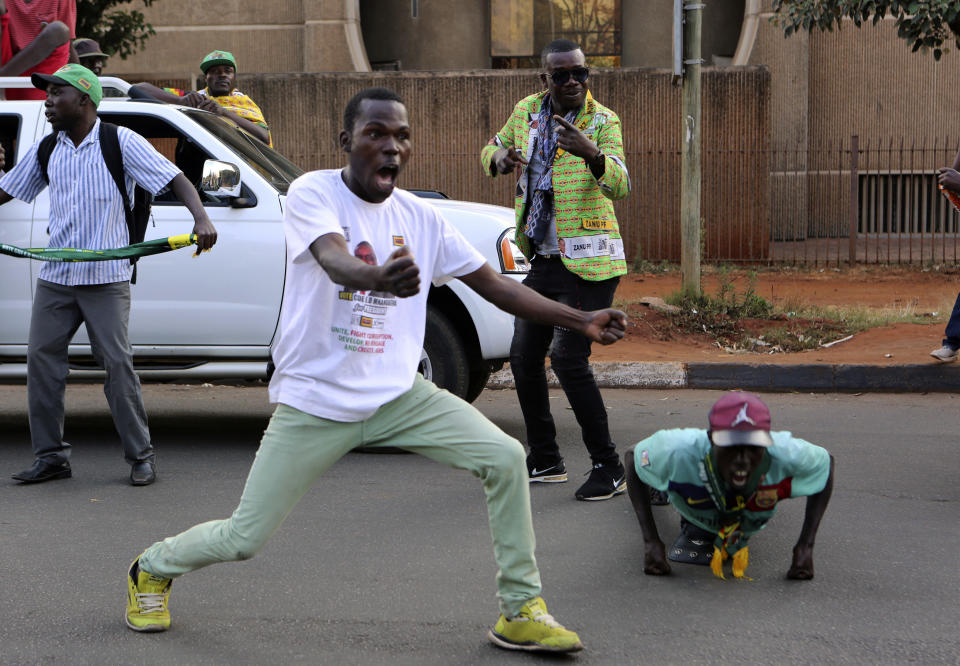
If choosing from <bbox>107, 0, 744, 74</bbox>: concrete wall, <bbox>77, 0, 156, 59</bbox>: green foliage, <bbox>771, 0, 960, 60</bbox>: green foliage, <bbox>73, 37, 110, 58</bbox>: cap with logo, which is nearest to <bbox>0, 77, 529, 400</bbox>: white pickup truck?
<bbox>73, 37, 110, 58</bbox>: cap with logo

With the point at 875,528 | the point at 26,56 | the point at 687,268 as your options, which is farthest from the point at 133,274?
the point at 687,268

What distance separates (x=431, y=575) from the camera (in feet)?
14.7

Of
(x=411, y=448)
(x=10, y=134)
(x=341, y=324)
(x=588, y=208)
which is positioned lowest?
(x=411, y=448)

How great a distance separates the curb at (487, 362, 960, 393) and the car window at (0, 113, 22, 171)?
372 centimetres

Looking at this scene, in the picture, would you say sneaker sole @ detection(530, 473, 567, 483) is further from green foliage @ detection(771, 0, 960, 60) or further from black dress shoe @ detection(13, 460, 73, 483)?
green foliage @ detection(771, 0, 960, 60)

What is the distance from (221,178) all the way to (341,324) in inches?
128

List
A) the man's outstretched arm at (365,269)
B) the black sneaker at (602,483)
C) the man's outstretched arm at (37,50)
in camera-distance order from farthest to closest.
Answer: the man's outstretched arm at (37,50) → the black sneaker at (602,483) → the man's outstretched arm at (365,269)

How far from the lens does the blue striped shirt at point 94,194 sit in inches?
228

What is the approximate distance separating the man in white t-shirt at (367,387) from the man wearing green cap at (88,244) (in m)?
2.28

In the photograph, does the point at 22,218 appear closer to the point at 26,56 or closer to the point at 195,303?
the point at 195,303

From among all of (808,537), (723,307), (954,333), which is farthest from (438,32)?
(808,537)

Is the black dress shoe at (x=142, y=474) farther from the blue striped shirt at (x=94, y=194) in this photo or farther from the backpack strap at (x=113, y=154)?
the backpack strap at (x=113, y=154)

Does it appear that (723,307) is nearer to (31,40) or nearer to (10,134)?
(31,40)

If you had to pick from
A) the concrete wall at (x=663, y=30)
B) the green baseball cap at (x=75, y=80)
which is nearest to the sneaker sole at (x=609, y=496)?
the green baseball cap at (x=75, y=80)
